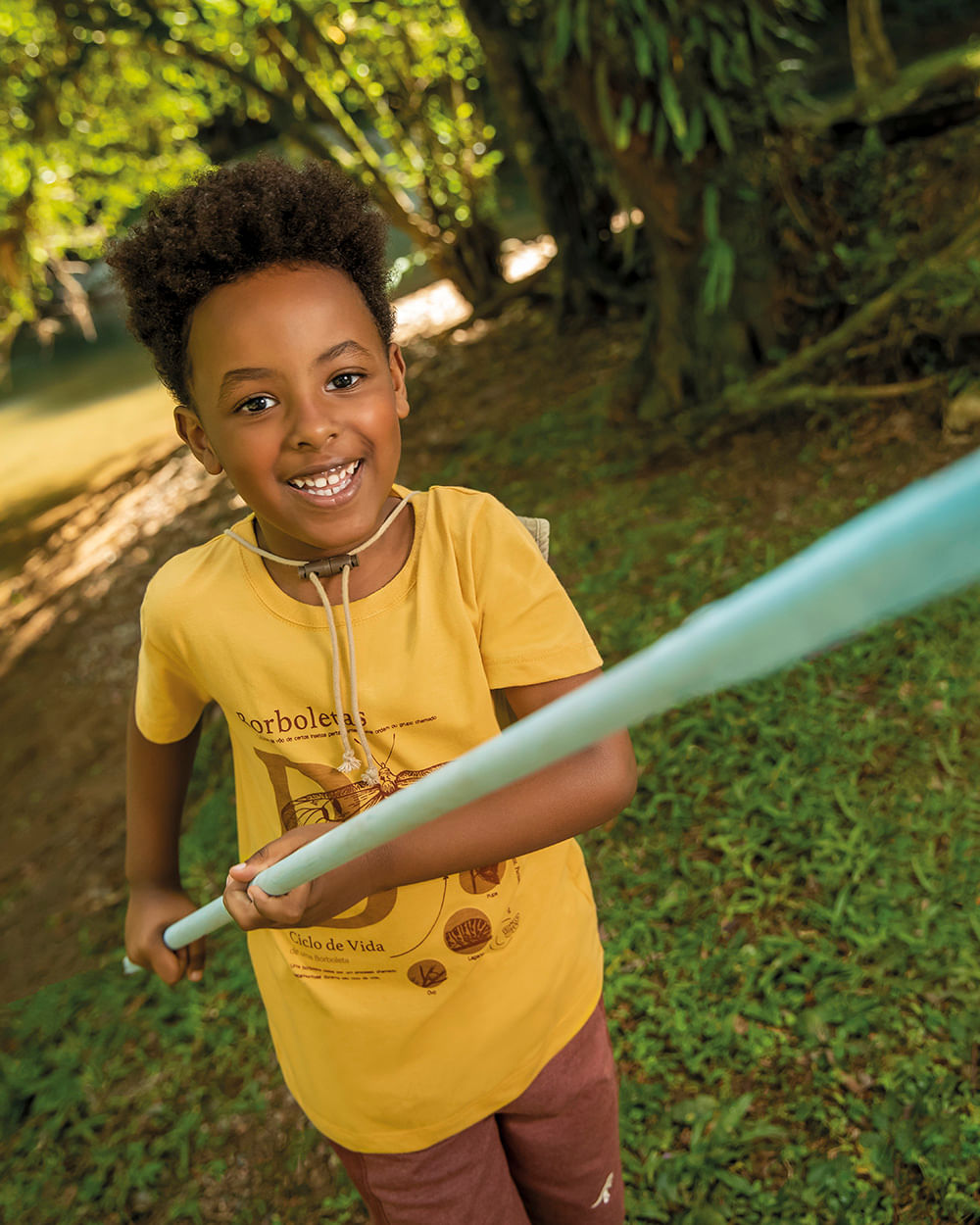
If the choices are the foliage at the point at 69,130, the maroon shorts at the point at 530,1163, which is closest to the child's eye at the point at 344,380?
the maroon shorts at the point at 530,1163

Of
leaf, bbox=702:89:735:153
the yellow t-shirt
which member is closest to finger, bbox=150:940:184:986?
the yellow t-shirt

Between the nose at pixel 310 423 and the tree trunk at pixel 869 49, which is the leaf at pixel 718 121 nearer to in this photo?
the tree trunk at pixel 869 49

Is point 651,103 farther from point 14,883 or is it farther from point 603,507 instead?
point 14,883

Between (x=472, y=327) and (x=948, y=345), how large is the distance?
Result: 13.0 feet

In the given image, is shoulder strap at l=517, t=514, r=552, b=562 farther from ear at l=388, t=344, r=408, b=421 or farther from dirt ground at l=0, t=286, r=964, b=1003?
dirt ground at l=0, t=286, r=964, b=1003

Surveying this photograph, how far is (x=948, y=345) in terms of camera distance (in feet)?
12.7

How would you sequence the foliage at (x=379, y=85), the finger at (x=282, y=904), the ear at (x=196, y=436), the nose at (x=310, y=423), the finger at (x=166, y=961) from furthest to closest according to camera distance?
1. the foliage at (x=379, y=85)
2. the finger at (x=166, y=961)
3. the ear at (x=196, y=436)
4. the nose at (x=310, y=423)
5. the finger at (x=282, y=904)

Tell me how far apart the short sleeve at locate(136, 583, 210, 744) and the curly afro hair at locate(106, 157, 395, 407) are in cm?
28

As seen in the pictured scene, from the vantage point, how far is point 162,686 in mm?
1311

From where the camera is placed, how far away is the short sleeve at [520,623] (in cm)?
115

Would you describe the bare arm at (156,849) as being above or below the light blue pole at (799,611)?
below

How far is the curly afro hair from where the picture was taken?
1.12 metres

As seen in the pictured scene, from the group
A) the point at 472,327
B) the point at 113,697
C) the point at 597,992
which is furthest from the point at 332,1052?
the point at 472,327

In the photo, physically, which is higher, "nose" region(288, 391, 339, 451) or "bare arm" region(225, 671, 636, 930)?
"nose" region(288, 391, 339, 451)
